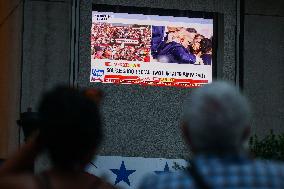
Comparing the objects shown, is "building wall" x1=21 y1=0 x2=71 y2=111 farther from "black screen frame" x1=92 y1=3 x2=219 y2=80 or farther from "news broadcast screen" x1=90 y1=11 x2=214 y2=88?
"black screen frame" x1=92 y1=3 x2=219 y2=80

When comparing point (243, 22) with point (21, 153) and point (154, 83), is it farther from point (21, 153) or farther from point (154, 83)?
point (21, 153)

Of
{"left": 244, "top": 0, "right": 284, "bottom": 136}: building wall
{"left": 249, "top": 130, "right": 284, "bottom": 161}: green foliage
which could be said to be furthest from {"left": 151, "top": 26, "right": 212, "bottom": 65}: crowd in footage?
{"left": 249, "top": 130, "right": 284, "bottom": 161}: green foliage

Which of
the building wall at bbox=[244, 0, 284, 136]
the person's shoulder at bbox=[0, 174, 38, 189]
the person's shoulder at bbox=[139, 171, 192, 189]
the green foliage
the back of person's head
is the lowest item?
the green foliage

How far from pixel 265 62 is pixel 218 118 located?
929 cm

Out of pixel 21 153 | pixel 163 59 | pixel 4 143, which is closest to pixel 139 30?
pixel 163 59

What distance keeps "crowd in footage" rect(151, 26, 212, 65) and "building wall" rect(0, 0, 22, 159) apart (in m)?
1.91

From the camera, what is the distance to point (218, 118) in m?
2.49

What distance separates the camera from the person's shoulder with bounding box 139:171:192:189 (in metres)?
2.50

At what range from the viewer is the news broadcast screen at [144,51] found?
36.1 feet

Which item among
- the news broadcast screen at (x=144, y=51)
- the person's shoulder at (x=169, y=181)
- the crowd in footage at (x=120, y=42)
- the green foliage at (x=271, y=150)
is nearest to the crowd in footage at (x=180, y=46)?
the news broadcast screen at (x=144, y=51)

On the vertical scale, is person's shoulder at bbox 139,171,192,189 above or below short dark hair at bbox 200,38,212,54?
below

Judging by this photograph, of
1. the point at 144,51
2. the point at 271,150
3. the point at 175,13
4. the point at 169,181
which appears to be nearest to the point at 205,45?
the point at 175,13

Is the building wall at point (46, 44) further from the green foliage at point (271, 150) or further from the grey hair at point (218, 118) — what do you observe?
the grey hair at point (218, 118)

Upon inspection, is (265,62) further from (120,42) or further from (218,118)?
(218,118)
